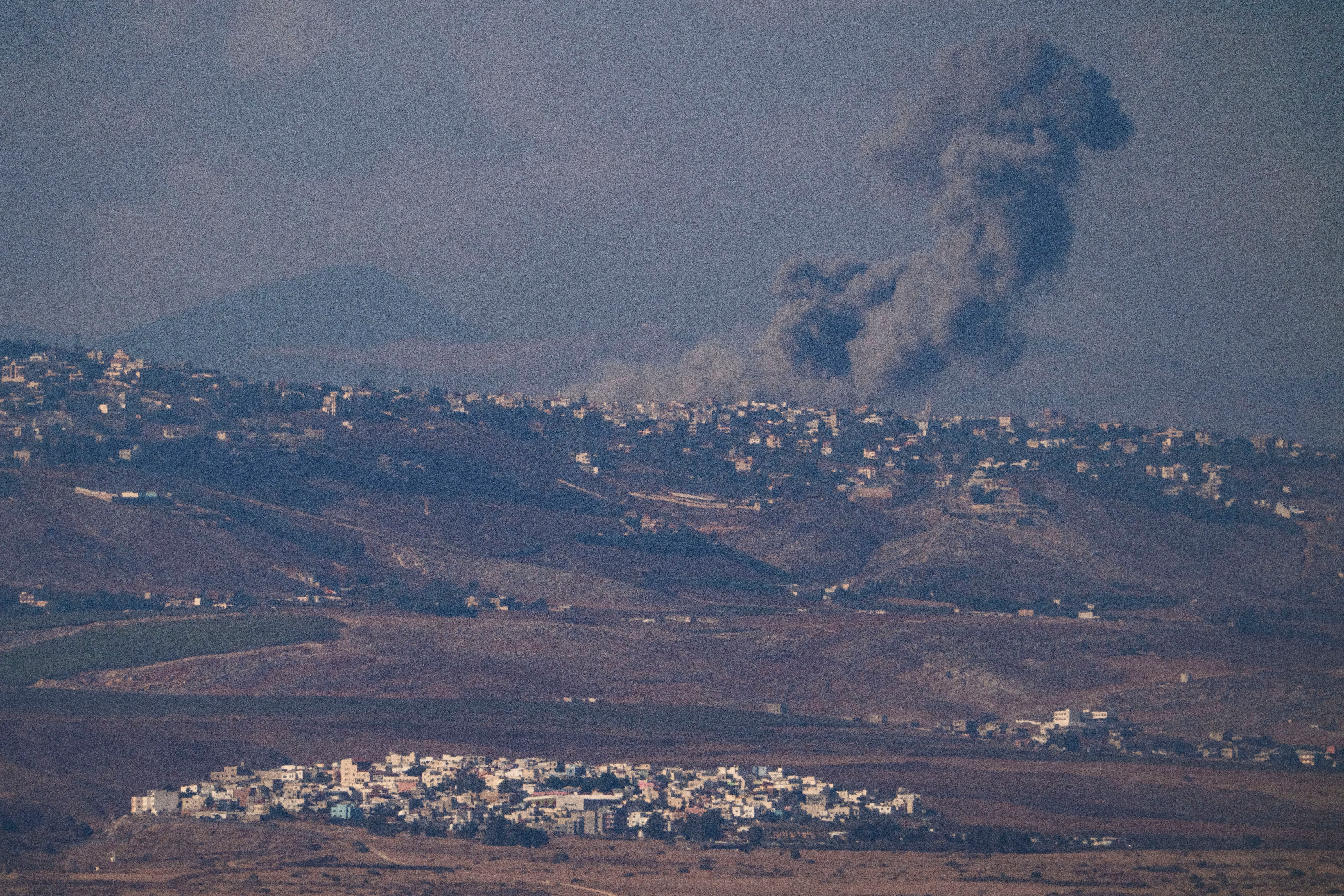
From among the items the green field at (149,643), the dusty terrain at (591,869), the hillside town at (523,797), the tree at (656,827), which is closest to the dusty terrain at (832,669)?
the green field at (149,643)

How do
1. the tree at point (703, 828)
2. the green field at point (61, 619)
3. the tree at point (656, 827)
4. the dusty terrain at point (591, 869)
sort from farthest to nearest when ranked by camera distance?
1. the green field at point (61, 619)
2. the tree at point (656, 827)
3. the tree at point (703, 828)
4. the dusty terrain at point (591, 869)

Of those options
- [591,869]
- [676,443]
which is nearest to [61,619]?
[591,869]

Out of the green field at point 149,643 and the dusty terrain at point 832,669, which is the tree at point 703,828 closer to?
the dusty terrain at point 832,669

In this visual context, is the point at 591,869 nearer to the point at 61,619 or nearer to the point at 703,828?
the point at 703,828

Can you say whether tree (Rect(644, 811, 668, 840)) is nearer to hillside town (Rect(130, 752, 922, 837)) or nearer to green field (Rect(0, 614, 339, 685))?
hillside town (Rect(130, 752, 922, 837))

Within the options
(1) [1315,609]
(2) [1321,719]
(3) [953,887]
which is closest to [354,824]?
(3) [953,887]

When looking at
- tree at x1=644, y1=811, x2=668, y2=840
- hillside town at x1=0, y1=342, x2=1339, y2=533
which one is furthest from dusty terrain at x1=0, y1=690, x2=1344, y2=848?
hillside town at x1=0, y1=342, x2=1339, y2=533
